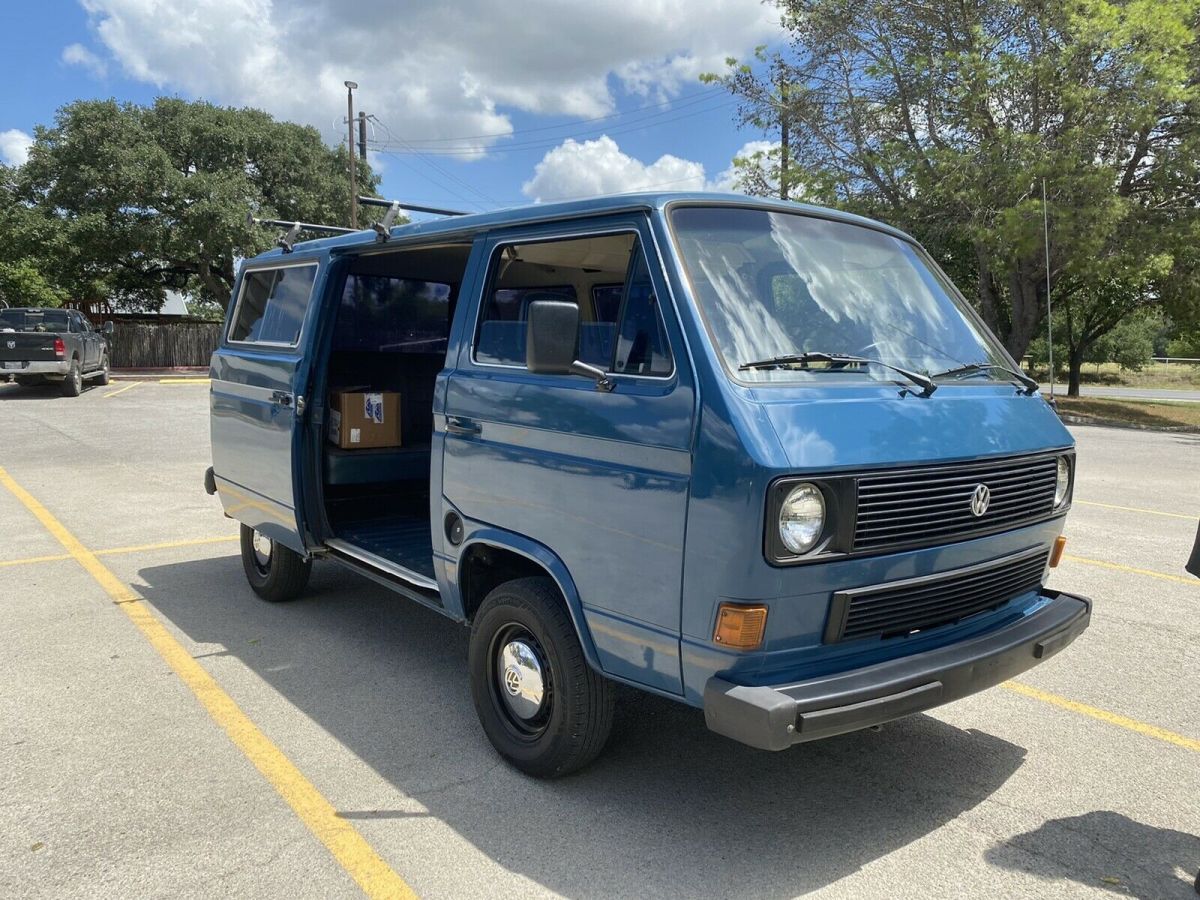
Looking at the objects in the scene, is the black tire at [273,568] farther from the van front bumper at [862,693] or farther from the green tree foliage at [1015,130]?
the green tree foliage at [1015,130]

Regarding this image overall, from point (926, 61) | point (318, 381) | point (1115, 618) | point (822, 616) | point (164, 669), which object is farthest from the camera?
point (926, 61)

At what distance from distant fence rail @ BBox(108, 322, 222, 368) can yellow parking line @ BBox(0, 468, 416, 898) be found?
2955cm

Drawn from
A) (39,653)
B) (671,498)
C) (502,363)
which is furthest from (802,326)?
(39,653)

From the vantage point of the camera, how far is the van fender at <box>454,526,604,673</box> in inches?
129

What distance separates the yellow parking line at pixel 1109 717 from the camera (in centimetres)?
402

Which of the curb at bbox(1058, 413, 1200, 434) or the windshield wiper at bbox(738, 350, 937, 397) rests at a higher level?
the windshield wiper at bbox(738, 350, 937, 397)

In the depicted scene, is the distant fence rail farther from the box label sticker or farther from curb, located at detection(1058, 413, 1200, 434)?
the box label sticker


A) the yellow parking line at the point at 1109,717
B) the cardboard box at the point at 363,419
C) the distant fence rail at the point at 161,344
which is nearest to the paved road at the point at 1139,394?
the distant fence rail at the point at 161,344

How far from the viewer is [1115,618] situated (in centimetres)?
572

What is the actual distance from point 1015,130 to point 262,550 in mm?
21183

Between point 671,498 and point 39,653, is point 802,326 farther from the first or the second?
point 39,653

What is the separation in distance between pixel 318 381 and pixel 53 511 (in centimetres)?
529

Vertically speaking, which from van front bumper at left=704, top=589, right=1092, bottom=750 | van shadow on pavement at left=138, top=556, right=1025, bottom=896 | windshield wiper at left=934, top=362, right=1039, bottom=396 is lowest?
van shadow on pavement at left=138, top=556, right=1025, bottom=896

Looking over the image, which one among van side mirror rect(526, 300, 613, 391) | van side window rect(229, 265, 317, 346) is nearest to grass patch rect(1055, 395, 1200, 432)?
van side window rect(229, 265, 317, 346)
